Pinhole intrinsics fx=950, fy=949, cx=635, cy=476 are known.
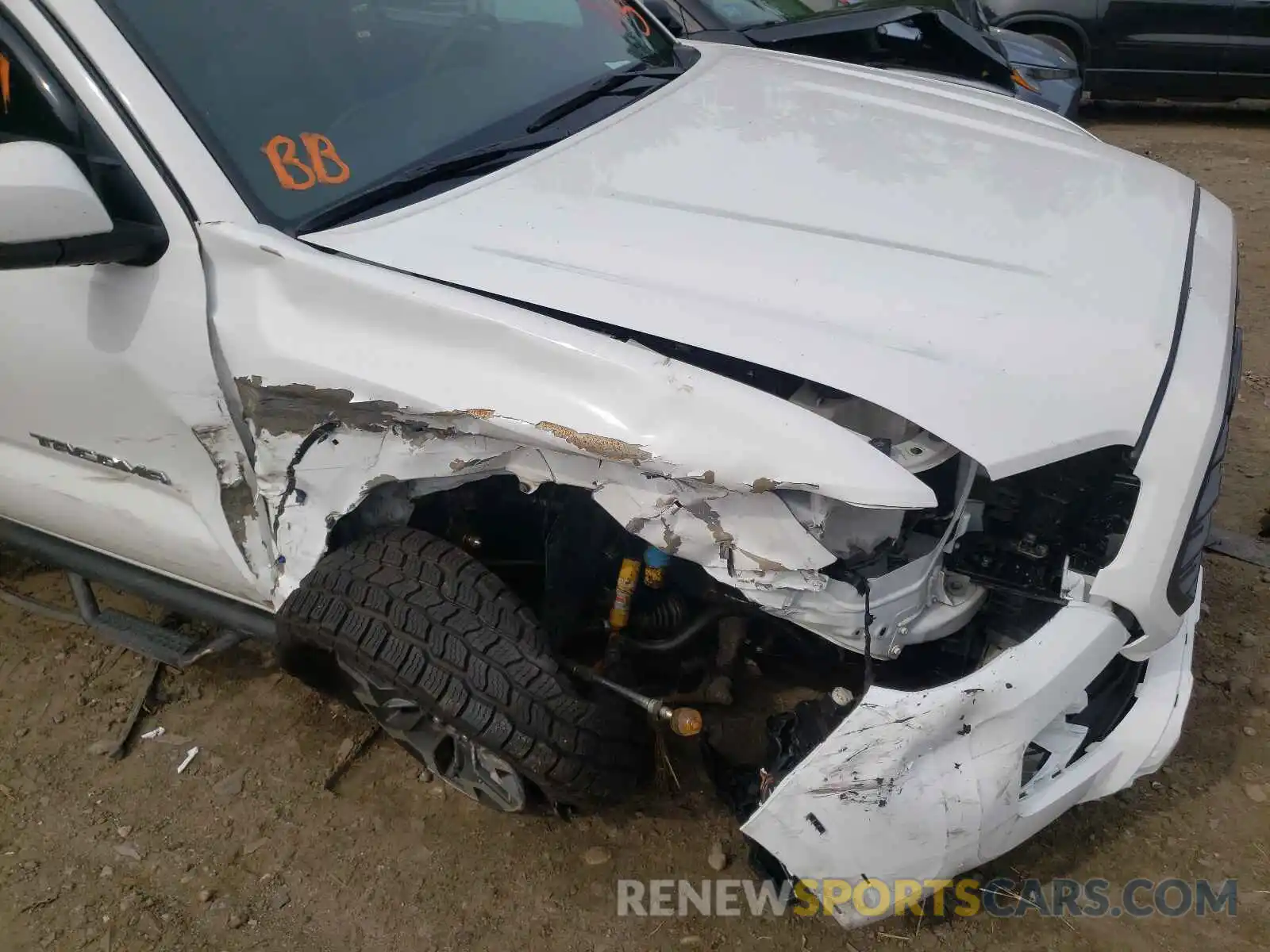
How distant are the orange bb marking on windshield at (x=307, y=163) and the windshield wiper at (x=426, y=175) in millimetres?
68

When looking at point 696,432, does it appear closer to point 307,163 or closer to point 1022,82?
point 307,163

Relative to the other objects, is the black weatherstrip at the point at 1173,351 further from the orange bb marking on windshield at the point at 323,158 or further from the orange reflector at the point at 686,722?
the orange bb marking on windshield at the point at 323,158

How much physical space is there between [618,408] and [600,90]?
4.25 feet

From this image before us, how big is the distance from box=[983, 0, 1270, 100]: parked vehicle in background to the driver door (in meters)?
6.56

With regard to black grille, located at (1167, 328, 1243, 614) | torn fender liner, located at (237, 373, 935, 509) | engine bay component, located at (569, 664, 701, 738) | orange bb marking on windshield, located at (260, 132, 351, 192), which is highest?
orange bb marking on windshield, located at (260, 132, 351, 192)

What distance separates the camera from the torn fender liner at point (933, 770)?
156 cm

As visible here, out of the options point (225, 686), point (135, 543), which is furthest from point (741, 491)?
point (225, 686)

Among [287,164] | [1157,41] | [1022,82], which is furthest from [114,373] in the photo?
[1157,41]

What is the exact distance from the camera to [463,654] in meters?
1.80

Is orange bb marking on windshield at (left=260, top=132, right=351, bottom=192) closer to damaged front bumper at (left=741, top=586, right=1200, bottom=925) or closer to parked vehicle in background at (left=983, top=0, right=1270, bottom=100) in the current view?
damaged front bumper at (left=741, top=586, right=1200, bottom=925)

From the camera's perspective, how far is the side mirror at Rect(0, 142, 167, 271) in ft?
5.39

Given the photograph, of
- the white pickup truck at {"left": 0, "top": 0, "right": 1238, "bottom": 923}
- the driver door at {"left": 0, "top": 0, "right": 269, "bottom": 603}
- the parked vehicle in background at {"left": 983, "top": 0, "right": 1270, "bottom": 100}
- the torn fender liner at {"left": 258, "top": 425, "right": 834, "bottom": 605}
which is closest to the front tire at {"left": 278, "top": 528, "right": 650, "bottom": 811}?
the white pickup truck at {"left": 0, "top": 0, "right": 1238, "bottom": 923}

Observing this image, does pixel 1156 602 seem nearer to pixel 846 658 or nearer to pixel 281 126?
pixel 846 658

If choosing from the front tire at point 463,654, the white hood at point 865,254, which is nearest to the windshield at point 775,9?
the white hood at point 865,254
